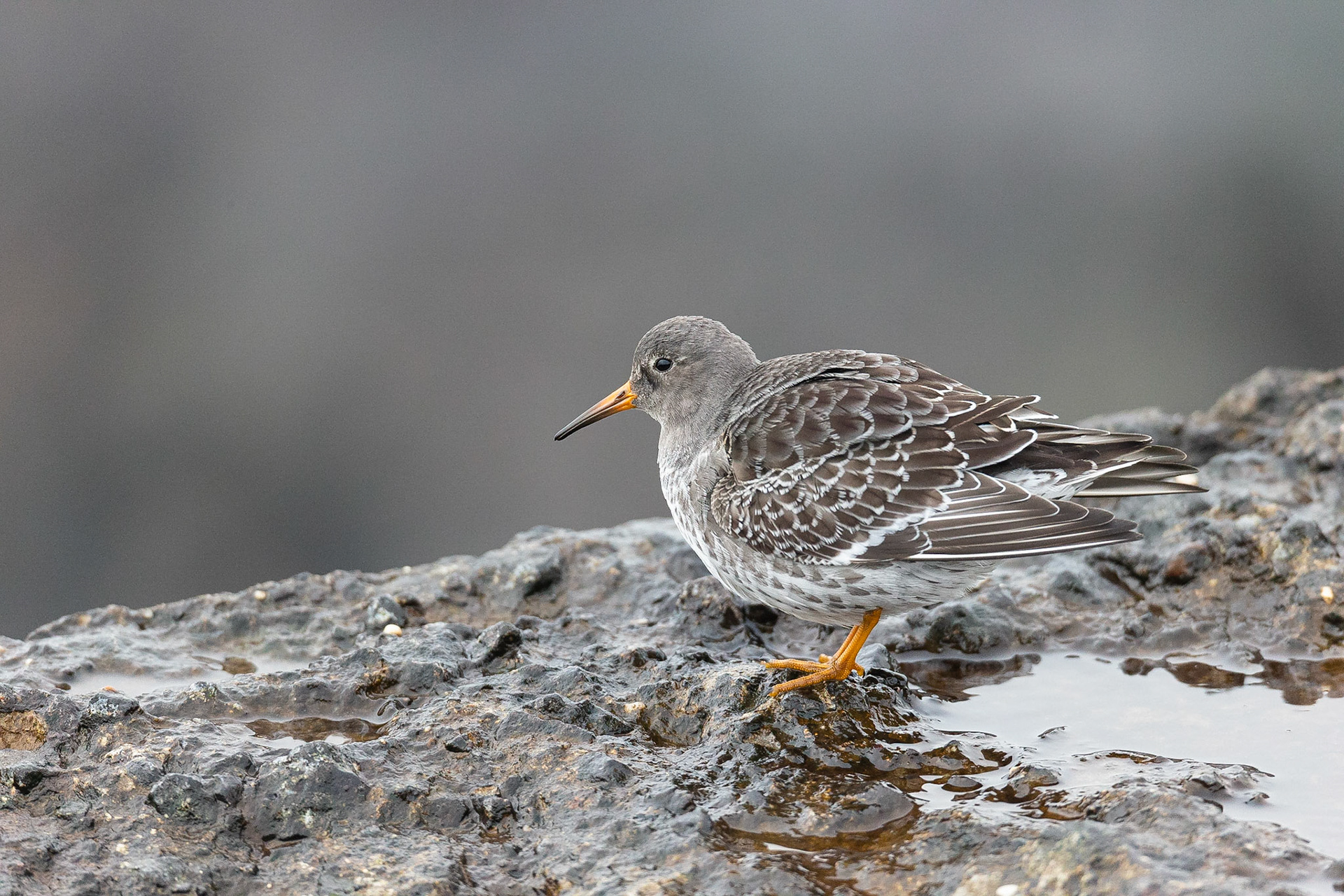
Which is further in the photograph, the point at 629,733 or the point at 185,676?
the point at 185,676

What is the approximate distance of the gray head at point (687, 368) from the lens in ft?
19.7

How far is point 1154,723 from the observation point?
4641mm

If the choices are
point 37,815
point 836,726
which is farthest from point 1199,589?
point 37,815

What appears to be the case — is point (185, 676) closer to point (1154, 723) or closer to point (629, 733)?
point (629, 733)

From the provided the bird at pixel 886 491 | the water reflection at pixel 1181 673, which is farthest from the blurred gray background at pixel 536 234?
the water reflection at pixel 1181 673

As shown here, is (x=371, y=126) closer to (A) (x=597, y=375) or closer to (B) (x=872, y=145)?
(A) (x=597, y=375)

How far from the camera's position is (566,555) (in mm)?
6125

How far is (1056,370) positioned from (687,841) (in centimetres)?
725

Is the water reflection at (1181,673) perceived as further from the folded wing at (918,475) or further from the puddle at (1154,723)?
the folded wing at (918,475)

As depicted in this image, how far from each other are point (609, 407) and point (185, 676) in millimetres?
2527

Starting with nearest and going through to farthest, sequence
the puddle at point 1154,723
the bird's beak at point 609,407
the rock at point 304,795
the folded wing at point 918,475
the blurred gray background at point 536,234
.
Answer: the rock at point 304,795 < the puddle at point 1154,723 < the folded wing at point 918,475 < the bird's beak at point 609,407 < the blurred gray background at point 536,234

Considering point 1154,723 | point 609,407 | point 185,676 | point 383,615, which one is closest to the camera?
point 1154,723

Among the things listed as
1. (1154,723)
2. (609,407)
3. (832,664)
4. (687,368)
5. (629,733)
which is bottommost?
(1154,723)

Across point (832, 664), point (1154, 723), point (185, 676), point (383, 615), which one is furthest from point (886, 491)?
point (185, 676)
